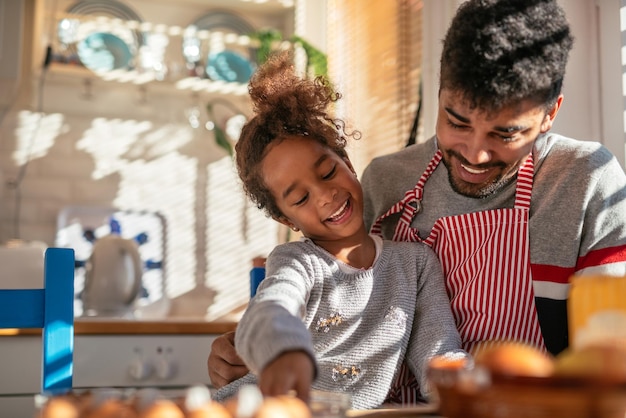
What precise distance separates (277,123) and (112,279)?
136 centimetres

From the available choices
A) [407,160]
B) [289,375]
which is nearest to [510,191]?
[407,160]

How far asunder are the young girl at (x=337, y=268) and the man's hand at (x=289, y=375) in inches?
12.3

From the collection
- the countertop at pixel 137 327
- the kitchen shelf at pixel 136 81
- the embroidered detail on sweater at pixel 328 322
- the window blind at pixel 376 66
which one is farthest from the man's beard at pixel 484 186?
the kitchen shelf at pixel 136 81

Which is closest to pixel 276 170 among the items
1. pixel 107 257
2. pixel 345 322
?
pixel 345 322

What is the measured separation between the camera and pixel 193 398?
0.60 meters

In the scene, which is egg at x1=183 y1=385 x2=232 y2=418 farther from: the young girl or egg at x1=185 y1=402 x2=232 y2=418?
the young girl

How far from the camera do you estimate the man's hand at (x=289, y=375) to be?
0.72 m

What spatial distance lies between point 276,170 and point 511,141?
42 centimetres

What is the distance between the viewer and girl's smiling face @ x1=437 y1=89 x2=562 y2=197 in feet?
3.76

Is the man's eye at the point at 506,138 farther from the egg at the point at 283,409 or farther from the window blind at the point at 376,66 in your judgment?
the window blind at the point at 376,66

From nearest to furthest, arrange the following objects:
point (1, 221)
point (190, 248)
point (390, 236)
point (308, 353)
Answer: point (308, 353) < point (390, 236) < point (1, 221) < point (190, 248)

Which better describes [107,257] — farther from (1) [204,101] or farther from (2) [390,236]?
(2) [390,236]

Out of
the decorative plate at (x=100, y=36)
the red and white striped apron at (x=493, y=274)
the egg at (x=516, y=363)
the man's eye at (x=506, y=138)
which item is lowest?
the red and white striped apron at (x=493, y=274)

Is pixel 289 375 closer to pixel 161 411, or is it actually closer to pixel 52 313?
pixel 161 411
